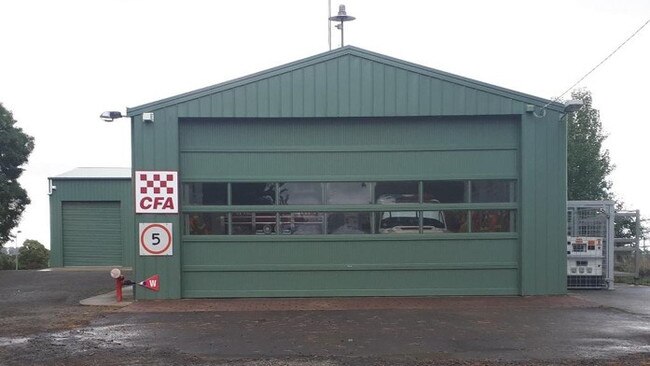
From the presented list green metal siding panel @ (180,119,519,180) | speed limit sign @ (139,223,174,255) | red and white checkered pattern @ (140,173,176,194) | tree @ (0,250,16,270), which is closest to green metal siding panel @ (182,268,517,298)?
speed limit sign @ (139,223,174,255)

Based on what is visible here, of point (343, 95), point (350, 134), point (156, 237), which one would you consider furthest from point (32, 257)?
point (343, 95)

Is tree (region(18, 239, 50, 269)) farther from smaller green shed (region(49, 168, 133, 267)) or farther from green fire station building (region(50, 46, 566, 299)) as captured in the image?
green fire station building (region(50, 46, 566, 299))

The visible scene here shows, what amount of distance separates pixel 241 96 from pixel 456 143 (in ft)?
15.5

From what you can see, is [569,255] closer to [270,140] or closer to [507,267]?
[507,267]

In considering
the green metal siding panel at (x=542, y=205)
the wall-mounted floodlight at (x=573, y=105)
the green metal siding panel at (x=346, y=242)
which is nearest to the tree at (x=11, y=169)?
the green metal siding panel at (x=346, y=242)

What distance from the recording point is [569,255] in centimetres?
1548

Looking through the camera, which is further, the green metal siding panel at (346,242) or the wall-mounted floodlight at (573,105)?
the green metal siding panel at (346,242)

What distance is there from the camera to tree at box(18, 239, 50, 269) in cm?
2747

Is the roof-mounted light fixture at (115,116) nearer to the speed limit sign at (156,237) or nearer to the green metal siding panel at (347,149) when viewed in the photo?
the green metal siding panel at (347,149)

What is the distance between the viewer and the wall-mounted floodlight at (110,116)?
13.8 meters

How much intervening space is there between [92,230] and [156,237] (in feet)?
39.1

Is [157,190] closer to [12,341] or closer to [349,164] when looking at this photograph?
[349,164]

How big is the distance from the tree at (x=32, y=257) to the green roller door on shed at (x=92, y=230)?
136 inches

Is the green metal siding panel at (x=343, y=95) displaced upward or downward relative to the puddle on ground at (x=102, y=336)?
upward
